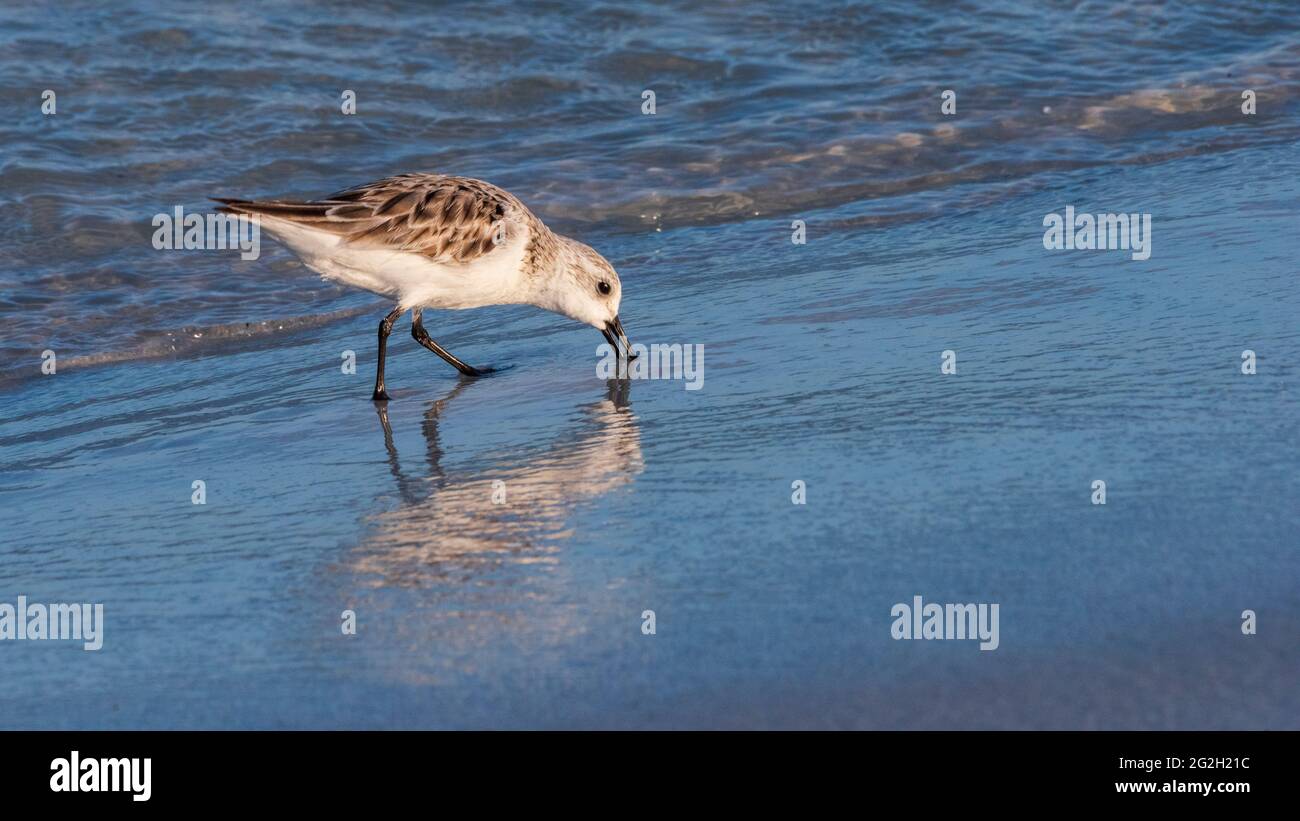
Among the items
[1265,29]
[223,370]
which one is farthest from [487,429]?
[1265,29]

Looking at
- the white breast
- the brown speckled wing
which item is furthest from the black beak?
the brown speckled wing

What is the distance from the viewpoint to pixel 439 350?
676 centimetres

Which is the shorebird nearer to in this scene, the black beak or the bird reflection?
the black beak

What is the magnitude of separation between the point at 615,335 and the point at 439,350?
748mm

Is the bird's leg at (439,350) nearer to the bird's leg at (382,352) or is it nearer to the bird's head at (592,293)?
the bird's leg at (382,352)

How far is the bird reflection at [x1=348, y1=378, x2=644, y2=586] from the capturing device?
431 cm

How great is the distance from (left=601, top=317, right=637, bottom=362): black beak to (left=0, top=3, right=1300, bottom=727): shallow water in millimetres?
147

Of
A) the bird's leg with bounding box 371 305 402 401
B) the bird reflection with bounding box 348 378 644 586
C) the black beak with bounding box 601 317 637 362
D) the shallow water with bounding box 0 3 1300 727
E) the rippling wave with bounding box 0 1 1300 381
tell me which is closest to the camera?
the shallow water with bounding box 0 3 1300 727

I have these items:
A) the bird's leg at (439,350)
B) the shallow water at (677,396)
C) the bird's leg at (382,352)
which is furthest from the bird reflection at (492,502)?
the bird's leg at (439,350)

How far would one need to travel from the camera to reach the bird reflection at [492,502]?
14.1 feet

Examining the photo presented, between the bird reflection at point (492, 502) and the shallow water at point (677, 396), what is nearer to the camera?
the shallow water at point (677, 396)

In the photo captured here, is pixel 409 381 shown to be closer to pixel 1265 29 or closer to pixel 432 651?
pixel 432 651

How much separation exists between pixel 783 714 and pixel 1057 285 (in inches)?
147

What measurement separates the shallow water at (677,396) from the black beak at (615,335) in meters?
0.15
